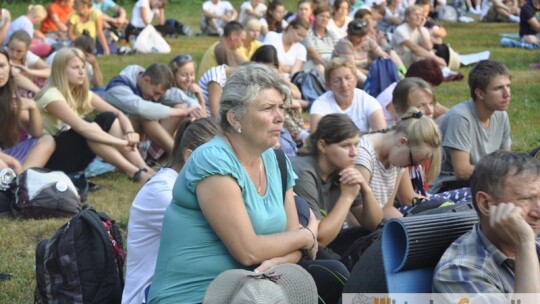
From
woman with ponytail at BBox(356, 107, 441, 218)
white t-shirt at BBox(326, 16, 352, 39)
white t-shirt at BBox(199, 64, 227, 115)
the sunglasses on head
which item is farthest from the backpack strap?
white t-shirt at BBox(326, 16, 352, 39)

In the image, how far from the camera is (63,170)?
27.4 ft

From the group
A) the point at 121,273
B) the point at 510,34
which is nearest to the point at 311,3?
the point at 510,34

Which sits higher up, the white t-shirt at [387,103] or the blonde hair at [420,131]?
the blonde hair at [420,131]

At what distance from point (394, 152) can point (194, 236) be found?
2.45 m

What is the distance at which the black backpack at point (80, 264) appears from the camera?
4.82m

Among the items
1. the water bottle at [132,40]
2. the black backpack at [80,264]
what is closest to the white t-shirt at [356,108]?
the black backpack at [80,264]

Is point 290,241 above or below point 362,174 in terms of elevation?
above

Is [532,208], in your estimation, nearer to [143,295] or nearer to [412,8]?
[143,295]

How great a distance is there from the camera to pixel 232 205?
3844 millimetres

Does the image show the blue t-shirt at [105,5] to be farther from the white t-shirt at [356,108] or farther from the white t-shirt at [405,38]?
the white t-shirt at [356,108]

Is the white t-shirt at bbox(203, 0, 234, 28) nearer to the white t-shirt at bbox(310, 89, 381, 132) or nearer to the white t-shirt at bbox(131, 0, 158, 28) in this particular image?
the white t-shirt at bbox(131, 0, 158, 28)

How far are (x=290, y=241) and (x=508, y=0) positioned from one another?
2015 cm

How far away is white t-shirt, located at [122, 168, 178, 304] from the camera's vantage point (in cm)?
460

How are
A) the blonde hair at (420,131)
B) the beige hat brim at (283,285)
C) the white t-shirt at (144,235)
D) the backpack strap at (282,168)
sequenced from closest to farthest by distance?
the beige hat brim at (283,285) → the backpack strap at (282,168) → the white t-shirt at (144,235) → the blonde hair at (420,131)
